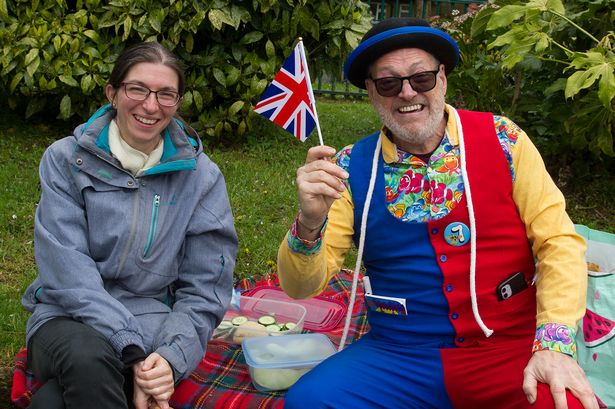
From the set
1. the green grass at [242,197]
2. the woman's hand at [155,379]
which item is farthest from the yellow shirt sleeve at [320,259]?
the green grass at [242,197]

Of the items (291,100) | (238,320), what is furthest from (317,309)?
(291,100)

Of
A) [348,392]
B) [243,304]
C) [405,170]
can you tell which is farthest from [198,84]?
[348,392]

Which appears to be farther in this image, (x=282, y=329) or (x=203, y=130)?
(x=203, y=130)

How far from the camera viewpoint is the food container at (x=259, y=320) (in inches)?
141

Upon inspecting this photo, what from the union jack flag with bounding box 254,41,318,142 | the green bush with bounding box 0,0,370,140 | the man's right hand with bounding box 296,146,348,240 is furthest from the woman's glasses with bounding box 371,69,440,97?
the green bush with bounding box 0,0,370,140

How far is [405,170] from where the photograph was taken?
2.82 meters

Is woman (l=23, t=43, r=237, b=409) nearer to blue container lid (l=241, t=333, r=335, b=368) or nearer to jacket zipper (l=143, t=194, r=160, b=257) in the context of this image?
jacket zipper (l=143, t=194, r=160, b=257)

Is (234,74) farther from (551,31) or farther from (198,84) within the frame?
(551,31)

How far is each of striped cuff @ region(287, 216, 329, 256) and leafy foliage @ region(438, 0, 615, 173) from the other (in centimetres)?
186

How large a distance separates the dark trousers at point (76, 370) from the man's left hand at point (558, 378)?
4.50 ft

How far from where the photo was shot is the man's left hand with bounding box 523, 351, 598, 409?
2.31m

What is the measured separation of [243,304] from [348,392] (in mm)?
1398

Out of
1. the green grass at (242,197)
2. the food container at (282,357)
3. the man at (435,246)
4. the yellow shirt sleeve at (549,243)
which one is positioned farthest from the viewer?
the green grass at (242,197)

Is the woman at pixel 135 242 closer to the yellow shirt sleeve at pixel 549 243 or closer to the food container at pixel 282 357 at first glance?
the food container at pixel 282 357
